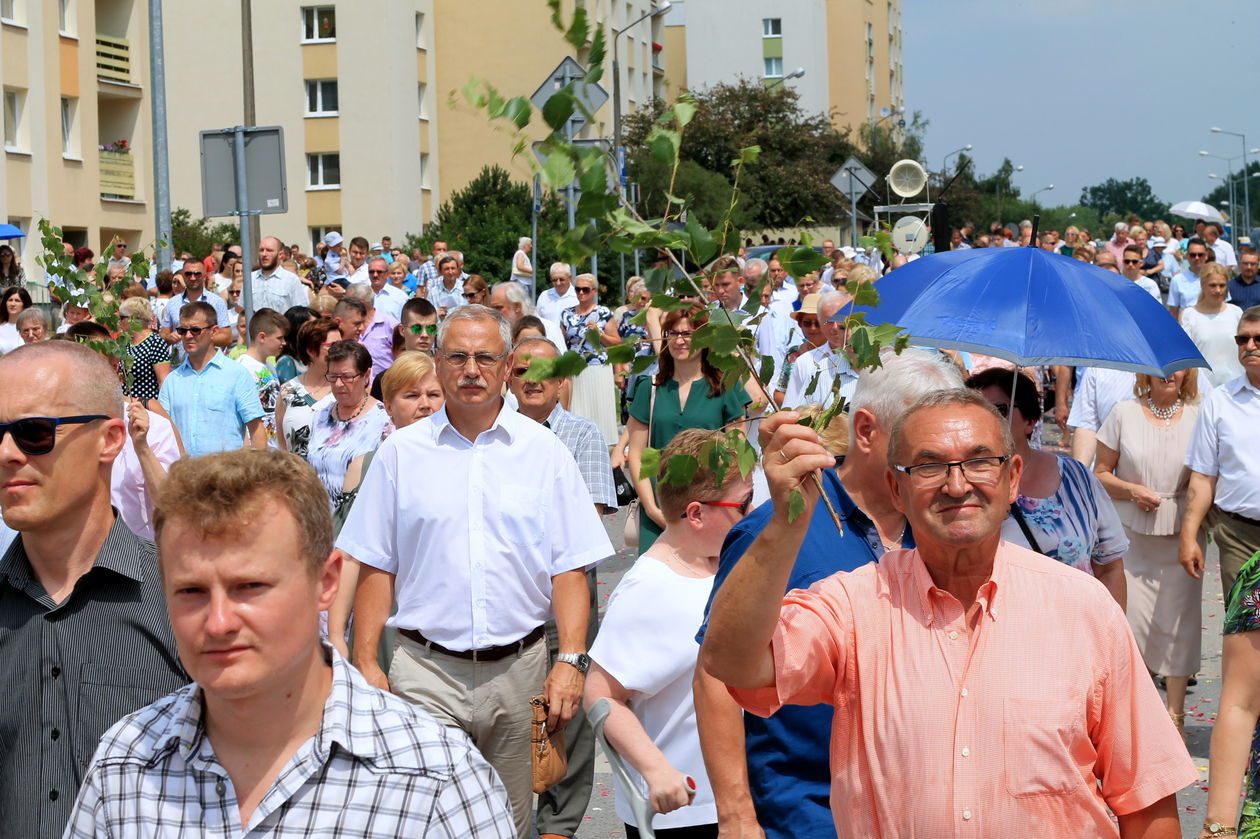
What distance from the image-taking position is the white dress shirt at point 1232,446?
25.8ft

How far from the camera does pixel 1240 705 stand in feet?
14.0

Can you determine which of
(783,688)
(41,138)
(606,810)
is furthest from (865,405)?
(41,138)

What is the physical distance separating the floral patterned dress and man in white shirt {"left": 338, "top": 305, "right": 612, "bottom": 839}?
2294 millimetres

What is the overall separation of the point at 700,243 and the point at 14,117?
3832cm

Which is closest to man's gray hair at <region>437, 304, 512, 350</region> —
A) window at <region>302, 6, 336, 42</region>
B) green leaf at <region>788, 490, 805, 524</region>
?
green leaf at <region>788, 490, 805, 524</region>

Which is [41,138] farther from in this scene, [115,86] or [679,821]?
[679,821]

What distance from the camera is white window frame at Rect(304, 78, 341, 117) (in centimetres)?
5131

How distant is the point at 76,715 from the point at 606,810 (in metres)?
4.19

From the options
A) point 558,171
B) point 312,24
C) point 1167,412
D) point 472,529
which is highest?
point 312,24

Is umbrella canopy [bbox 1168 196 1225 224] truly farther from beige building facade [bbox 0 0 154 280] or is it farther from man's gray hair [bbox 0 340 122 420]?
man's gray hair [bbox 0 340 122 420]

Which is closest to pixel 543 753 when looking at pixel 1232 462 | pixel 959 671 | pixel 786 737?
pixel 786 737

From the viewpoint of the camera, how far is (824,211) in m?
63.6

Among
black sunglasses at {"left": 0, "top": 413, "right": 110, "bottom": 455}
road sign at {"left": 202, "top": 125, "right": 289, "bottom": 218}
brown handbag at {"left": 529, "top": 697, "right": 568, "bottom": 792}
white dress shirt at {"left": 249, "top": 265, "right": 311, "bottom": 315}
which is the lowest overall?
brown handbag at {"left": 529, "top": 697, "right": 568, "bottom": 792}

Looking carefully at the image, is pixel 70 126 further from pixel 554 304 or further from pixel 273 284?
pixel 554 304
